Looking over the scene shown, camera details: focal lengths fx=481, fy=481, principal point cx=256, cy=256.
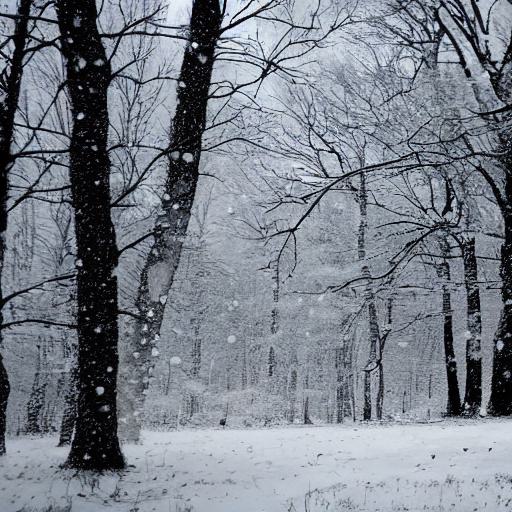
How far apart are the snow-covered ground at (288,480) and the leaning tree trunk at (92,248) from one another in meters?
0.41

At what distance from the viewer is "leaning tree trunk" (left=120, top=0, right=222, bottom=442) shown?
6.29 meters

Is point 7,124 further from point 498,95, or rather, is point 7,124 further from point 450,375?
point 450,375

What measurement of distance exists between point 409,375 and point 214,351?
12773mm

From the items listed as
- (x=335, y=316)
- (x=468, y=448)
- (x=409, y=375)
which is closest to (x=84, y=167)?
(x=468, y=448)

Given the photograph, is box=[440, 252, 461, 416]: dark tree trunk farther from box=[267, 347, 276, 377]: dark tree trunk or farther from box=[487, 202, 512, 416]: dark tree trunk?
box=[267, 347, 276, 377]: dark tree trunk

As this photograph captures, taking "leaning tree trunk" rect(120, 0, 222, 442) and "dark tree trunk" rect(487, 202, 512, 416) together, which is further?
"dark tree trunk" rect(487, 202, 512, 416)

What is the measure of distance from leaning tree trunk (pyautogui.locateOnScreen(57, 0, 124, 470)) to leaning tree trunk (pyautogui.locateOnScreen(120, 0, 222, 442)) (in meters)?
1.19

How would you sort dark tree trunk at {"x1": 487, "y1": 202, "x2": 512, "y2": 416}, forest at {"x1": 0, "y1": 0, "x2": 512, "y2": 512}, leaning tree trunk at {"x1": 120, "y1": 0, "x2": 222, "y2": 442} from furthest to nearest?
dark tree trunk at {"x1": 487, "y1": 202, "x2": 512, "y2": 416}, leaning tree trunk at {"x1": 120, "y1": 0, "x2": 222, "y2": 442}, forest at {"x1": 0, "y1": 0, "x2": 512, "y2": 512}

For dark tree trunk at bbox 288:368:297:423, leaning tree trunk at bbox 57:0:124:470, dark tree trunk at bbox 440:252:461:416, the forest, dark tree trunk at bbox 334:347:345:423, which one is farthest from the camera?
dark tree trunk at bbox 288:368:297:423

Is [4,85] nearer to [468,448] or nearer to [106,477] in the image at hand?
[106,477]

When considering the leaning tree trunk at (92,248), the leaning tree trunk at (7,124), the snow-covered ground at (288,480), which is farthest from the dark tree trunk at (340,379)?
the leaning tree trunk at (92,248)

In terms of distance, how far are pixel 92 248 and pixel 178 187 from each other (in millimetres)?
1755

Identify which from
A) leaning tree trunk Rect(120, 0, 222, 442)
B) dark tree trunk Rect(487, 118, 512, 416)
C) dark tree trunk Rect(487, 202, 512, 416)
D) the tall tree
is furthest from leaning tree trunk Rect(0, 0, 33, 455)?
dark tree trunk Rect(487, 202, 512, 416)

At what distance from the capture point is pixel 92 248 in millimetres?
4938
